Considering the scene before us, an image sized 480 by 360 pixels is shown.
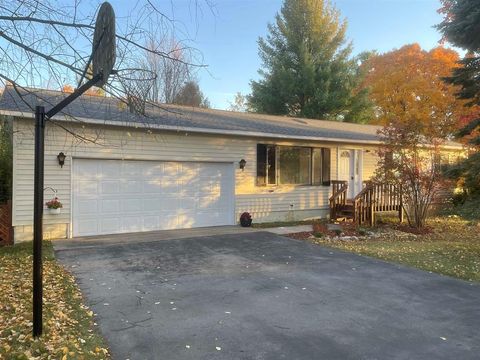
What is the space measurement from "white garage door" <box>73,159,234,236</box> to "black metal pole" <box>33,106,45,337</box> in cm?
623

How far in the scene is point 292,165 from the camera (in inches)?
521

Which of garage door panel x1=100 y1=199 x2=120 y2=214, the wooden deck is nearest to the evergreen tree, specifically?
the wooden deck

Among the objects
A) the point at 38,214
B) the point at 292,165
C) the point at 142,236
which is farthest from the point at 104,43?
the point at 292,165

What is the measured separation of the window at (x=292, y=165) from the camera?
1264 centimetres

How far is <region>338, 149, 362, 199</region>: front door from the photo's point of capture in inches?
565

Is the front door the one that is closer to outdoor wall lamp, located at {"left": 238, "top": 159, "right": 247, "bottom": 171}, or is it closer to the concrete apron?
outdoor wall lamp, located at {"left": 238, "top": 159, "right": 247, "bottom": 171}

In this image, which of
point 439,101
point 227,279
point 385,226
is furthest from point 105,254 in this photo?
point 439,101

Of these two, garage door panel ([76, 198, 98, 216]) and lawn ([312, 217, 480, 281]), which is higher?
garage door panel ([76, 198, 98, 216])

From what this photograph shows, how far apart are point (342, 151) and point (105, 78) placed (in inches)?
468

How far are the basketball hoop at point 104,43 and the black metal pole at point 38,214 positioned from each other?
0.73 meters

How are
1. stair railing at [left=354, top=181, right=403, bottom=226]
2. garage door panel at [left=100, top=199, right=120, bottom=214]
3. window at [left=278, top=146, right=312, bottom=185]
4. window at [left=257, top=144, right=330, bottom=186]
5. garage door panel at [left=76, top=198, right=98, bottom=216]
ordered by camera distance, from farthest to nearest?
window at [left=278, top=146, right=312, bottom=185], window at [left=257, top=144, right=330, bottom=186], stair railing at [left=354, top=181, right=403, bottom=226], garage door panel at [left=100, top=199, right=120, bottom=214], garage door panel at [left=76, top=198, right=98, bottom=216]

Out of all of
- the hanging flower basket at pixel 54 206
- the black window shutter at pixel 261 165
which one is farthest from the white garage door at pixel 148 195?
the black window shutter at pixel 261 165

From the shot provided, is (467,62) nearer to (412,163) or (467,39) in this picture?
(467,39)

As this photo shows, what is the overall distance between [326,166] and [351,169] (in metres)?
1.28
